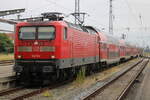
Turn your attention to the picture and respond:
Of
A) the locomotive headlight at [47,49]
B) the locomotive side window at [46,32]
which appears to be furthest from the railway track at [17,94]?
the locomotive side window at [46,32]

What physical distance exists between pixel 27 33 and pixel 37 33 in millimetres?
496

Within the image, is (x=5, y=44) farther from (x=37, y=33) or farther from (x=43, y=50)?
(x=43, y=50)

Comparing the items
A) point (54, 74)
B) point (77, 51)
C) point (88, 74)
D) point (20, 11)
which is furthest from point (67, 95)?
point (20, 11)

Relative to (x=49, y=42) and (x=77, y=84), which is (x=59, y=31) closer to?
(x=49, y=42)

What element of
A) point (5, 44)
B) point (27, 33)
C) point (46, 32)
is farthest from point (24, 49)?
point (5, 44)

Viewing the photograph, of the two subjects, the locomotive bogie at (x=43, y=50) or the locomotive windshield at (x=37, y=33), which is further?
the locomotive windshield at (x=37, y=33)

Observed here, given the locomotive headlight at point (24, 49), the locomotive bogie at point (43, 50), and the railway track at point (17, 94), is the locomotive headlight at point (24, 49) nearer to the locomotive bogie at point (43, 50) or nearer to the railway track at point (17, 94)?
the locomotive bogie at point (43, 50)

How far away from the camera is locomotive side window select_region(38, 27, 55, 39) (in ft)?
45.9

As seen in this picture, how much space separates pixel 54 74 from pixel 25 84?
1945 millimetres

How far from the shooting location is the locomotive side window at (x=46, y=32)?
14.0 m

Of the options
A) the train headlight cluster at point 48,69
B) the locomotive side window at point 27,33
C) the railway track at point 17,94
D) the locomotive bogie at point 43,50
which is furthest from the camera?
the locomotive side window at point 27,33

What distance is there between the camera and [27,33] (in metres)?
14.3

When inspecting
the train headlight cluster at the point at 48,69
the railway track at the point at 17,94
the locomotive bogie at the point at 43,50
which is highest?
the locomotive bogie at the point at 43,50

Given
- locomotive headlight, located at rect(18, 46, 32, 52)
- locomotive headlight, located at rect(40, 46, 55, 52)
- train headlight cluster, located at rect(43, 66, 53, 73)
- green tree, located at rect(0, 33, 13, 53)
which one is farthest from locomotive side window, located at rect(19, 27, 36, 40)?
green tree, located at rect(0, 33, 13, 53)
